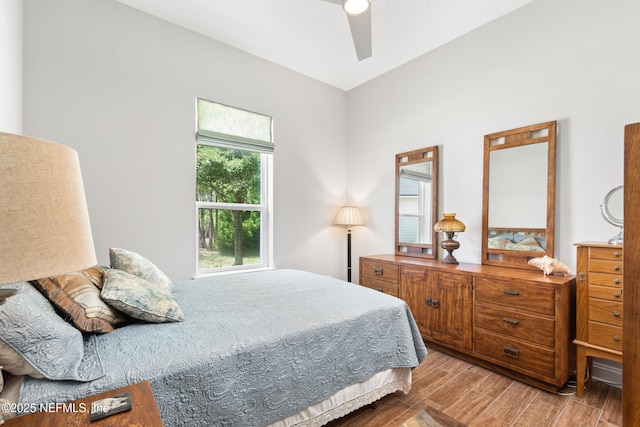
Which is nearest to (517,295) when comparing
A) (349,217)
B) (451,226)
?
(451,226)

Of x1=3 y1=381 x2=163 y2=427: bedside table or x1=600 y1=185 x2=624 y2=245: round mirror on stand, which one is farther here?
x1=600 y1=185 x2=624 y2=245: round mirror on stand

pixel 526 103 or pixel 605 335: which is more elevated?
pixel 526 103

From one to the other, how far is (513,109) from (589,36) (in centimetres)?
66

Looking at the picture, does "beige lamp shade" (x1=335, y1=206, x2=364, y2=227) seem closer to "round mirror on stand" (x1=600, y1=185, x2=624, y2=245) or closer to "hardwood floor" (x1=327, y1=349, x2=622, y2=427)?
"hardwood floor" (x1=327, y1=349, x2=622, y2=427)

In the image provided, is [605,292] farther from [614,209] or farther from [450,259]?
[450,259]

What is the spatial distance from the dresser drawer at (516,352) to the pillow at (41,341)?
2470 millimetres

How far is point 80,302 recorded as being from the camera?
1.28m

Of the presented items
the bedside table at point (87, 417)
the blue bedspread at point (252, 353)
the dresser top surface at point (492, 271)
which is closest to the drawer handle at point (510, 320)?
the dresser top surface at point (492, 271)

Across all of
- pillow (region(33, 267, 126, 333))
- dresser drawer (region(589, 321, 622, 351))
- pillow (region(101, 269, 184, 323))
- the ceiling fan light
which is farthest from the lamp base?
pillow (region(33, 267, 126, 333))

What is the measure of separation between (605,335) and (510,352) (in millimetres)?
566

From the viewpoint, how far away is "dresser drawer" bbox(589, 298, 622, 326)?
1.85m

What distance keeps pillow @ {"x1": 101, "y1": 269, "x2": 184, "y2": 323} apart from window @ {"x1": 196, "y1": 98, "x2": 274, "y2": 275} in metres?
1.58

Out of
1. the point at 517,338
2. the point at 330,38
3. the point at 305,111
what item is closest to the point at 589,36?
the point at 330,38

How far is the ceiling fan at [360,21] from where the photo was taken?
1788 mm
